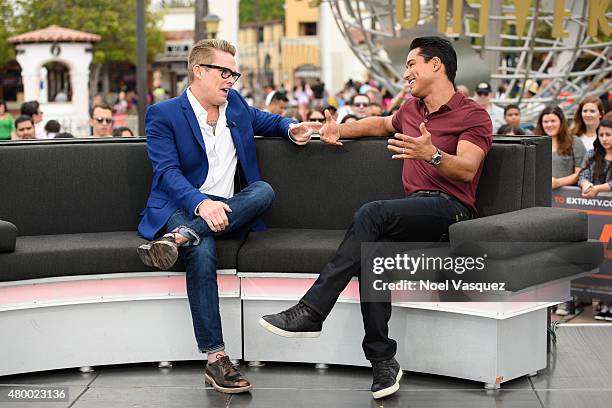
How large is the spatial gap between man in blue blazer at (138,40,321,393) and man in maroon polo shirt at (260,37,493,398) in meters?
0.46

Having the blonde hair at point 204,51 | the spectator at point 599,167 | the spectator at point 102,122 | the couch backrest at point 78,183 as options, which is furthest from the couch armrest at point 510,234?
the spectator at point 102,122

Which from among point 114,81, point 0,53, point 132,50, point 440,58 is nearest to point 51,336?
point 440,58

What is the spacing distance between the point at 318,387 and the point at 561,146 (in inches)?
185

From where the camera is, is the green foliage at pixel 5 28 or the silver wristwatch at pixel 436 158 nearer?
the silver wristwatch at pixel 436 158

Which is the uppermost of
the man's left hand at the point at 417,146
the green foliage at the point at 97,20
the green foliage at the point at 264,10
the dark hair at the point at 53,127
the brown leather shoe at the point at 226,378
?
the green foliage at the point at 264,10

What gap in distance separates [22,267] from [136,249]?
0.59m

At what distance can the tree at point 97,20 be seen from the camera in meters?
45.5

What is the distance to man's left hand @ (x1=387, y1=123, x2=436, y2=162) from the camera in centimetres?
506

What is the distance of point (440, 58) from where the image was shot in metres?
5.55

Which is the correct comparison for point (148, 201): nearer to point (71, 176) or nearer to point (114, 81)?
point (71, 176)

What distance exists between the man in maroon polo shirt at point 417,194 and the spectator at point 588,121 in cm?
427

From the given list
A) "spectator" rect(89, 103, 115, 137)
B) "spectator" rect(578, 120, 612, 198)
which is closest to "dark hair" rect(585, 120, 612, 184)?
"spectator" rect(578, 120, 612, 198)

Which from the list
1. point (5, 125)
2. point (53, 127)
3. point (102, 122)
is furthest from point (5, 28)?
point (102, 122)

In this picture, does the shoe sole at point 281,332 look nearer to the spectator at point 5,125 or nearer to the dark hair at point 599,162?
the dark hair at point 599,162
